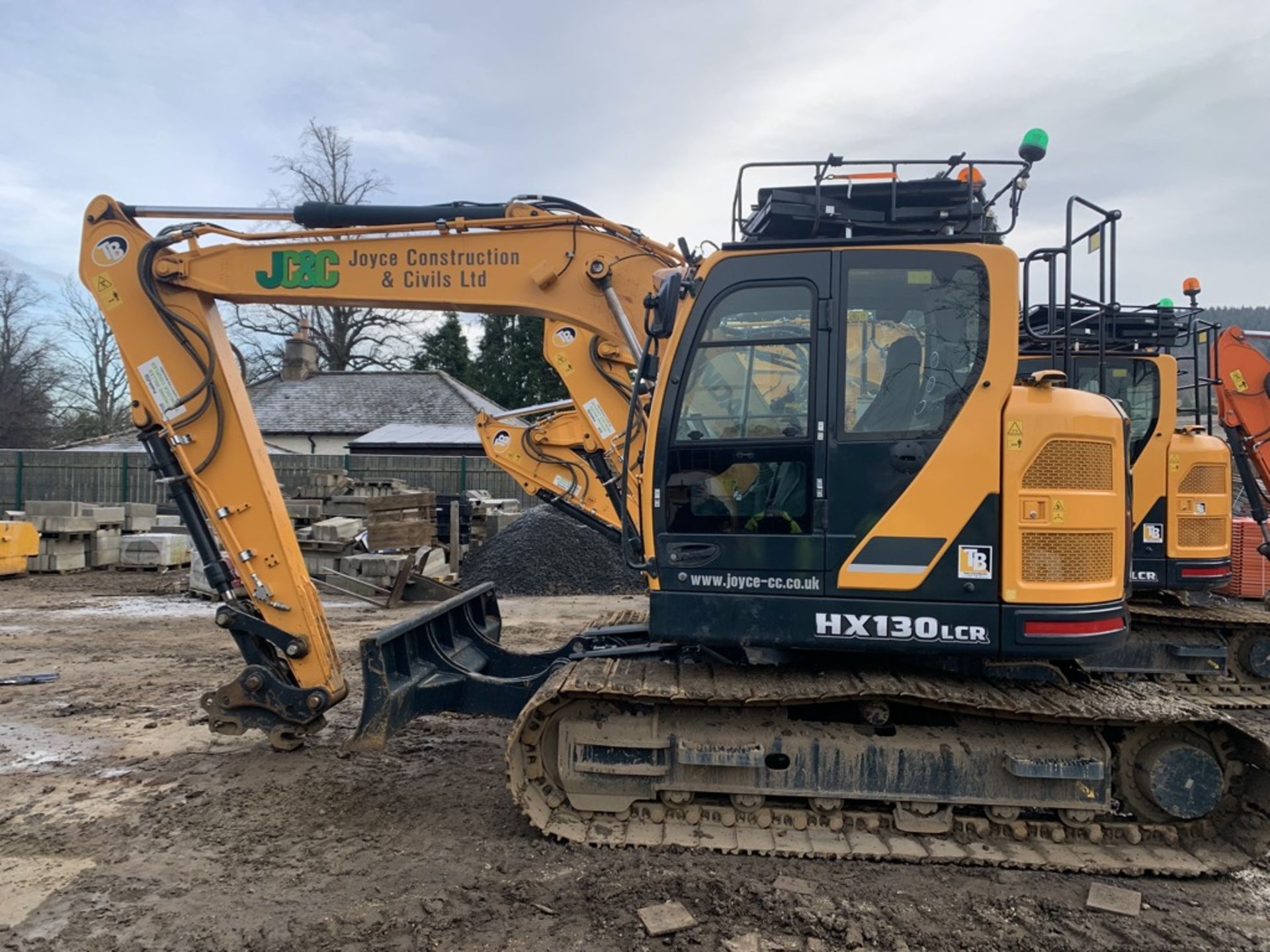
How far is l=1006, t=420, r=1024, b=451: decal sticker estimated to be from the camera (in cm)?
376

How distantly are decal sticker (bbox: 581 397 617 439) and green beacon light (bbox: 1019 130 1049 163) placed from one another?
407cm

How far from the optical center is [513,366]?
37.9 m

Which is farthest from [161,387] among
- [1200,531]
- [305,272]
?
[1200,531]

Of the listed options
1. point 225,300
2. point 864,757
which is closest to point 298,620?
point 225,300

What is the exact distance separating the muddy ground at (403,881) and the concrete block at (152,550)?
33.5 feet

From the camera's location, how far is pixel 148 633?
9945 millimetres

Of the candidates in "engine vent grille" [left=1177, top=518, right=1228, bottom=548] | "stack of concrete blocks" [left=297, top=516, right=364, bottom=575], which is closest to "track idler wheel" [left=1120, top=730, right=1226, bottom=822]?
"engine vent grille" [left=1177, top=518, right=1228, bottom=548]

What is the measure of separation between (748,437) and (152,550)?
14464 millimetres

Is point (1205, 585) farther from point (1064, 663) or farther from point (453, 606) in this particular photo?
point (453, 606)

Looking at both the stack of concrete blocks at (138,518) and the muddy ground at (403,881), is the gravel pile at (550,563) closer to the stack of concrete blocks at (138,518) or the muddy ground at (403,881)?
the stack of concrete blocks at (138,518)

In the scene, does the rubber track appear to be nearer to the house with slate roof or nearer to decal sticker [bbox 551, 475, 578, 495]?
decal sticker [bbox 551, 475, 578, 495]

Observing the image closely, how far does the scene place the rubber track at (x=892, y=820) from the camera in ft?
12.7

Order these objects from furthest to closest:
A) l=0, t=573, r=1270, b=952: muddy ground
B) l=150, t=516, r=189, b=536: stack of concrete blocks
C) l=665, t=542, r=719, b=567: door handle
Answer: l=150, t=516, r=189, b=536: stack of concrete blocks → l=665, t=542, r=719, b=567: door handle → l=0, t=573, r=1270, b=952: muddy ground

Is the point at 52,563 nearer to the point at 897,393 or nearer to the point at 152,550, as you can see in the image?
the point at 152,550
